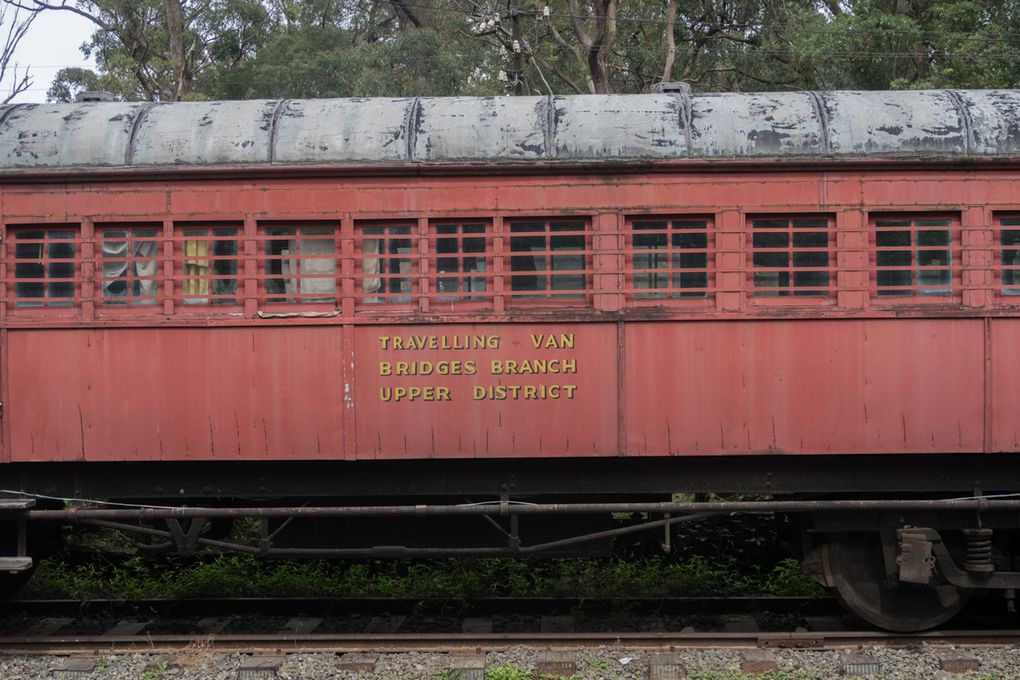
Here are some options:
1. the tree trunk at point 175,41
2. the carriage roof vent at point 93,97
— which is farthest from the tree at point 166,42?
the carriage roof vent at point 93,97

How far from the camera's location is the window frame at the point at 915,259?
257 inches

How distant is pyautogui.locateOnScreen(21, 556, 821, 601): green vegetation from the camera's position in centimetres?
815

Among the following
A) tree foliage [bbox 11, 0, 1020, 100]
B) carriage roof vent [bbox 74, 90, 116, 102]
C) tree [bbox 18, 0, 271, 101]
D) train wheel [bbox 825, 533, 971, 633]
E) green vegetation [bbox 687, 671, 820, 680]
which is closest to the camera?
green vegetation [bbox 687, 671, 820, 680]

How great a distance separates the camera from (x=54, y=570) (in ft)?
29.0

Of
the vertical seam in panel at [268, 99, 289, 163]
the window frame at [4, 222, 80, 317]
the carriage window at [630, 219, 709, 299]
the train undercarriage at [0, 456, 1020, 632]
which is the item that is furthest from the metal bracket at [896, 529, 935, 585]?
the window frame at [4, 222, 80, 317]

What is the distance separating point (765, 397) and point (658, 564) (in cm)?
273

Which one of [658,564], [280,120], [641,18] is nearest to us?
[280,120]

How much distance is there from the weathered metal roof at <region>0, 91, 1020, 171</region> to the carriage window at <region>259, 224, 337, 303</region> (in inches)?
17.3

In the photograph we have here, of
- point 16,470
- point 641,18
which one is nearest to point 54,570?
point 16,470

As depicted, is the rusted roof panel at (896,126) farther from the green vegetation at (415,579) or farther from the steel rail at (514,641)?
the green vegetation at (415,579)

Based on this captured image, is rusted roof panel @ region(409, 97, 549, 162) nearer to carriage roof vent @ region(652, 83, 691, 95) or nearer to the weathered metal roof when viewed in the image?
the weathered metal roof

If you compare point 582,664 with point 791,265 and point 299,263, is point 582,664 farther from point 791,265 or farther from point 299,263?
point 299,263

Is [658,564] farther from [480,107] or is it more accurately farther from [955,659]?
[480,107]

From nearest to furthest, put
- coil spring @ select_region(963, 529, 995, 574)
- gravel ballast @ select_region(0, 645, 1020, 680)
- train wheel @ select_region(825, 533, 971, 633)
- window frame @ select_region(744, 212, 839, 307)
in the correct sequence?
gravel ballast @ select_region(0, 645, 1020, 680) → window frame @ select_region(744, 212, 839, 307) → coil spring @ select_region(963, 529, 995, 574) → train wheel @ select_region(825, 533, 971, 633)
